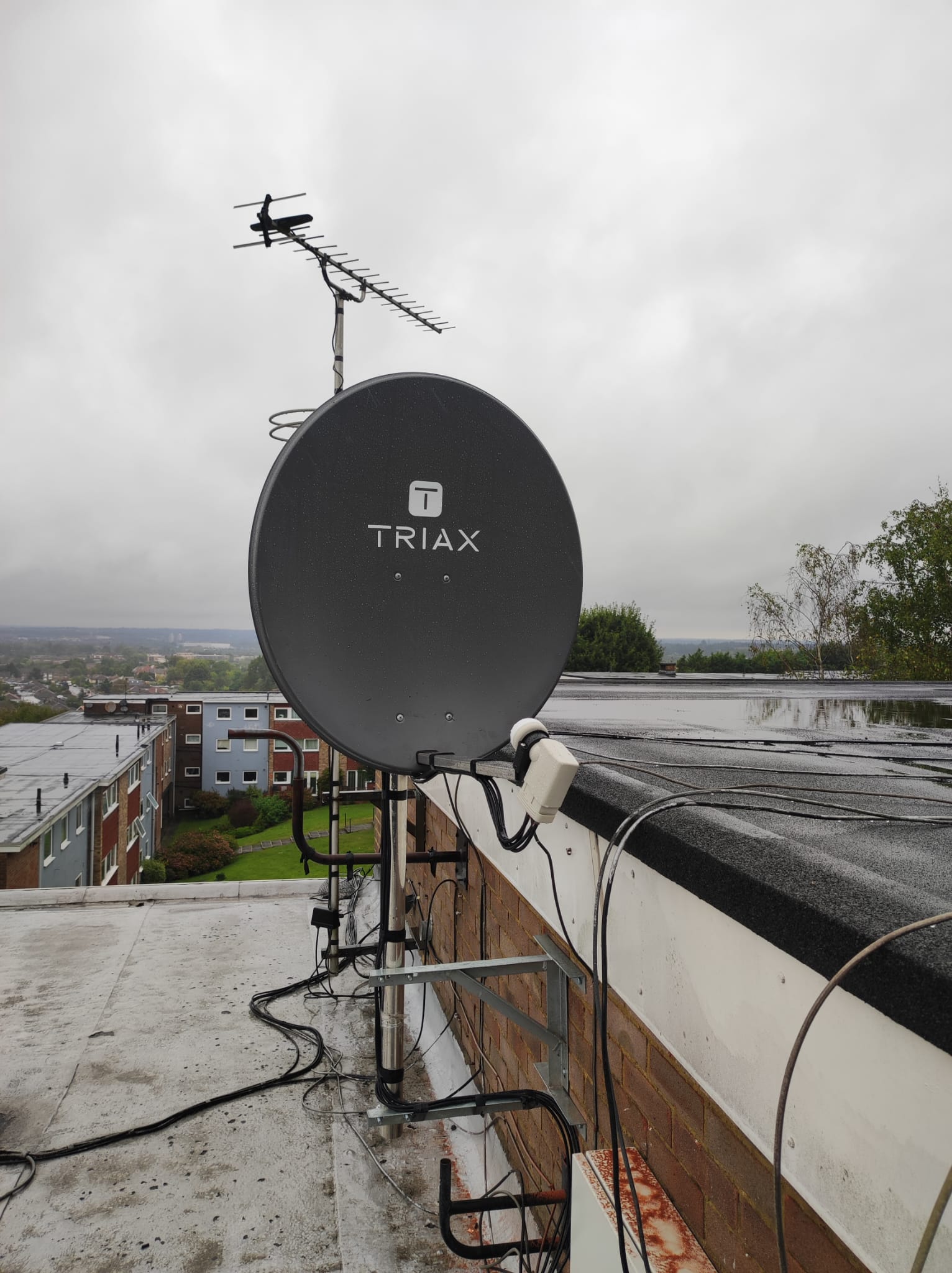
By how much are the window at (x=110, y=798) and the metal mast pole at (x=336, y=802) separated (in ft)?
65.4

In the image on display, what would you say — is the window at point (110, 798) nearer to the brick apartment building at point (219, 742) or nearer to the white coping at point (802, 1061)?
the brick apartment building at point (219, 742)

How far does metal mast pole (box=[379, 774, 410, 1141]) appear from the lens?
2.28 metres

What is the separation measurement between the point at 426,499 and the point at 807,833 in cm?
114

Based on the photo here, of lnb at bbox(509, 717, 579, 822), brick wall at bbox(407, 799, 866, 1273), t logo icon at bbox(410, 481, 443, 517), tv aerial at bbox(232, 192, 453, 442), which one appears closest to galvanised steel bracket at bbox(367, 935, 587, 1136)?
brick wall at bbox(407, 799, 866, 1273)

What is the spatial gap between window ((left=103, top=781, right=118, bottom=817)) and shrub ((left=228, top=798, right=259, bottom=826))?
19.7 meters

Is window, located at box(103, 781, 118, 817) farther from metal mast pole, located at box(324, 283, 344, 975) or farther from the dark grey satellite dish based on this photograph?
the dark grey satellite dish

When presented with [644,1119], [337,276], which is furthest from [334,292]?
[644,1119]

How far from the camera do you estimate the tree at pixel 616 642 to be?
20375 mm

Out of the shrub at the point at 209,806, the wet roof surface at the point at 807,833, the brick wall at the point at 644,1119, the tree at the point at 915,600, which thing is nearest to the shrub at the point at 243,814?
the shrub at the point at 209,806

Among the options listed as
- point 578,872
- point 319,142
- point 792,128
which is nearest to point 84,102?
point 319,142

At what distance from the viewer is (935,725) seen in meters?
3.99

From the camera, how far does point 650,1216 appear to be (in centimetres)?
129

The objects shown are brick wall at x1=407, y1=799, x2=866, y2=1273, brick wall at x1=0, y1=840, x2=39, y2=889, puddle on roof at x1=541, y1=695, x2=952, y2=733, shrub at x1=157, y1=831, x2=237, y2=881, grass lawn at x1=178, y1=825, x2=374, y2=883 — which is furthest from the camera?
shrub at x1=157, y1=831, x2=237, y2=881

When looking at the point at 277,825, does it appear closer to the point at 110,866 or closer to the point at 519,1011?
the point at 110,866
